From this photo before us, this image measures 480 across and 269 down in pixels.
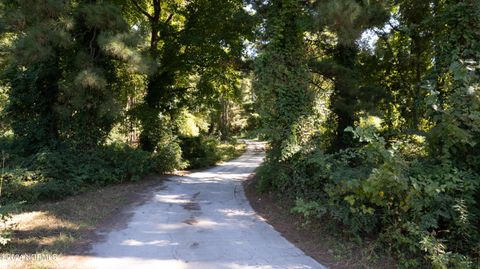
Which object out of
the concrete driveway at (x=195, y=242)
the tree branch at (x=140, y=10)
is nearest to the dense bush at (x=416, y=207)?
the concrete driveway at (x=195, y=242)

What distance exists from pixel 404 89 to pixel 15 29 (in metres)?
12.2

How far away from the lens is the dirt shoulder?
17.1 feet

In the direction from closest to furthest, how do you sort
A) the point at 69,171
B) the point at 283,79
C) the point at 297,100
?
1. the point at 297,100
2. the point at 283,79
3. the point at 69,171

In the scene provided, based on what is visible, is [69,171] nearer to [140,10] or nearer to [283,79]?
[283,79]

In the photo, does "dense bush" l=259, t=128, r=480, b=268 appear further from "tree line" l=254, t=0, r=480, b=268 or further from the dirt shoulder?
the dirt shoulder

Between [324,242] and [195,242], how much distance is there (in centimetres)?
214

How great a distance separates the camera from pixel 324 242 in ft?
20.0

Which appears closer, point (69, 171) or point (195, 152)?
point (69, 171)

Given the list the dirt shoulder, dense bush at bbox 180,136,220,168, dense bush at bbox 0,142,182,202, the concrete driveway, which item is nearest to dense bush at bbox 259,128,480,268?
the dirt shoulder

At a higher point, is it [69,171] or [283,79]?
[283,79]

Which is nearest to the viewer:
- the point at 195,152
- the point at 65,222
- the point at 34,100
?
the point at 65,222

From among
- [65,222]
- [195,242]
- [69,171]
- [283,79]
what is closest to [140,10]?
[69,171]

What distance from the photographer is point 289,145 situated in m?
8.71

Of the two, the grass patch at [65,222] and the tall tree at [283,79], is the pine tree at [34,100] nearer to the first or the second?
the grass patch at [65,222]
